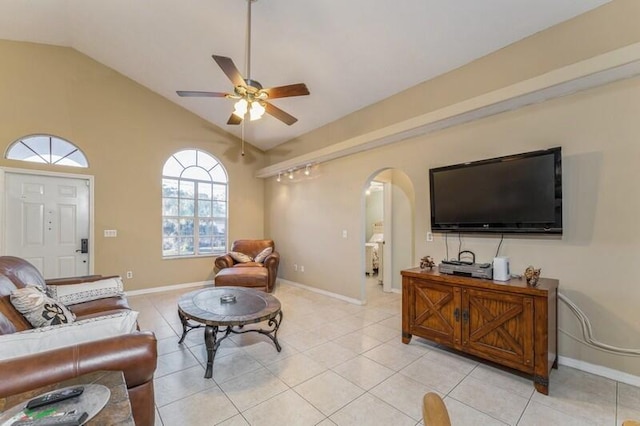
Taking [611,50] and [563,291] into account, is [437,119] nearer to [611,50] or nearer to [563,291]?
[611,50]

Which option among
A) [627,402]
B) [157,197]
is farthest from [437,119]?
[157,197]

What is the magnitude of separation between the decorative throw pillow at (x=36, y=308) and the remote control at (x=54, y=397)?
133 cm

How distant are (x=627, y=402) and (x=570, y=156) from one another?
2027 millimetres

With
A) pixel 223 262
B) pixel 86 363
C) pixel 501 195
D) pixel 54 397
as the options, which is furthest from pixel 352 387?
pixel 223 262

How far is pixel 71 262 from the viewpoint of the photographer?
460 cm

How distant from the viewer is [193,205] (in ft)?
19.5

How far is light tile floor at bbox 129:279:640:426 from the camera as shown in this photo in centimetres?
196

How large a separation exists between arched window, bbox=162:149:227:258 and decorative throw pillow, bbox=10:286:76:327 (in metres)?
3.67

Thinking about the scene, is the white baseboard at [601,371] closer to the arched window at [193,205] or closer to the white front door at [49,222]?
the arched window at [193,205]

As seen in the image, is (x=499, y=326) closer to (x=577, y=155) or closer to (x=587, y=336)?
(x=587, y=336)

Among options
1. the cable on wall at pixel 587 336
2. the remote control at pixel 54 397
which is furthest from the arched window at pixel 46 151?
the cable on wall at pixel 587 336

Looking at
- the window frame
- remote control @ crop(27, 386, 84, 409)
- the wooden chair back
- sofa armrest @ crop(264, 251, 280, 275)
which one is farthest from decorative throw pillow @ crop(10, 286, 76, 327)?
the window frame

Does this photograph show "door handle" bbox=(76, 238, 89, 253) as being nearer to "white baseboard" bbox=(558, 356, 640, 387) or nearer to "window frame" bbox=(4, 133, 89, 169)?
"window frame" bbox=(4, 133, 89, 169)

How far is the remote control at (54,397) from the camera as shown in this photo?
0.93 meters
